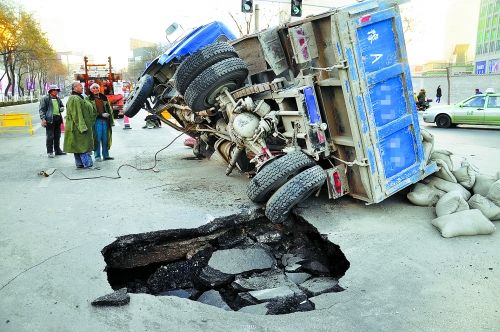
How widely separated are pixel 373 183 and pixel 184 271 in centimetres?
222

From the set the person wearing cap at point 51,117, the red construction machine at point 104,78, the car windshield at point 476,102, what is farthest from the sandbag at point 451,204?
the red construction machine at point 104,78

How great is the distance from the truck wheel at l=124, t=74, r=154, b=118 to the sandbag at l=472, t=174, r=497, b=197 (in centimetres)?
499

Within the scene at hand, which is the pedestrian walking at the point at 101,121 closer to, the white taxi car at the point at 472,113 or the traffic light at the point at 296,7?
the traffic light at the point at 296,7

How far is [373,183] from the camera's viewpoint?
183 inches

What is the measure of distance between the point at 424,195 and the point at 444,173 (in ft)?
1.52

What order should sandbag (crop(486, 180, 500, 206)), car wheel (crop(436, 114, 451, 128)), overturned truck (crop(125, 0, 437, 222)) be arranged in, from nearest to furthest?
overturned truck (crop(125, 0, 437, 222)) < sandbag (crop(486, 180, 500, 206)) < car wheel (crop(436, 114, 451, 128))

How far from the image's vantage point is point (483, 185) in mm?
5184

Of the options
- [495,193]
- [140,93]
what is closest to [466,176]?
[495,193]

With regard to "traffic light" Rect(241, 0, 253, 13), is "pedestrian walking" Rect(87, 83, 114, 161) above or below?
below

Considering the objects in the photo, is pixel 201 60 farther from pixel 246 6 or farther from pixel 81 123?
pixel 246 6

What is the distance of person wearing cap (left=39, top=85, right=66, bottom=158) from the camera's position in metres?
9.12

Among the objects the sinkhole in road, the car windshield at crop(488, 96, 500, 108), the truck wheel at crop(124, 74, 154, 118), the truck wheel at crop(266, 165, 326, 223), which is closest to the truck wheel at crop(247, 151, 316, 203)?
the truck wheel at crop(266, 165, 326, 223)

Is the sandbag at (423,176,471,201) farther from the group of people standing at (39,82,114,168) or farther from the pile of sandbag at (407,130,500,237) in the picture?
the group of people standing at (39,82,114,168)

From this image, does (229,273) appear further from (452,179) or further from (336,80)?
(452,179)
